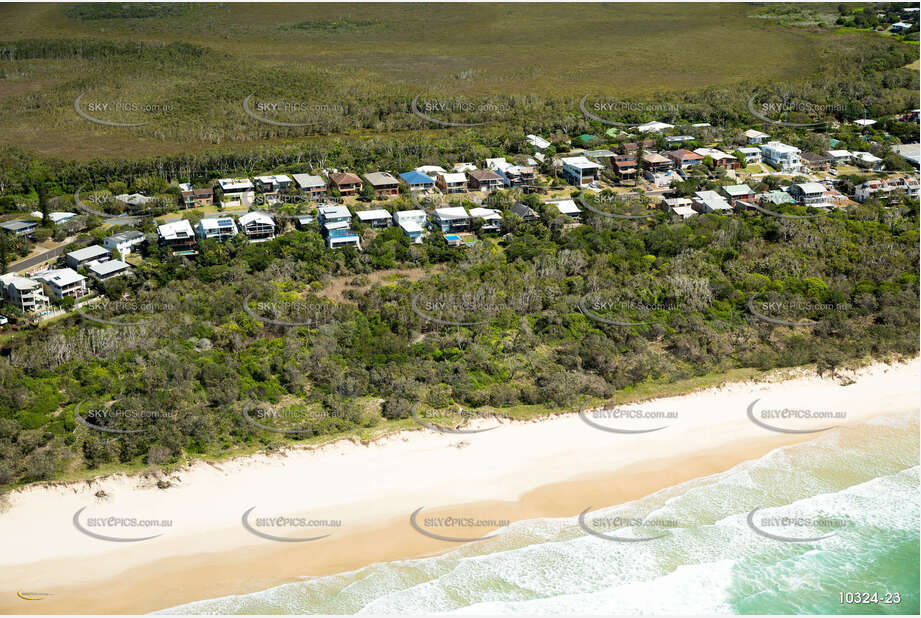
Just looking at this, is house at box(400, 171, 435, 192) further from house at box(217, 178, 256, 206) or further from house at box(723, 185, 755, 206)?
house at box(723, 185, 755, 206)

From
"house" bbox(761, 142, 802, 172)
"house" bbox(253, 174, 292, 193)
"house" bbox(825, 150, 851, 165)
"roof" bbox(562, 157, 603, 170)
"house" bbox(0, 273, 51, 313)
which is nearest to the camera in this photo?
"house" bbox(0, 273, 51, 313)

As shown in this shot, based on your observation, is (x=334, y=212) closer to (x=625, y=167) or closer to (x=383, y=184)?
(x=383, y=184)

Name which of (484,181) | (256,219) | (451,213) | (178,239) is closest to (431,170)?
(484,181)

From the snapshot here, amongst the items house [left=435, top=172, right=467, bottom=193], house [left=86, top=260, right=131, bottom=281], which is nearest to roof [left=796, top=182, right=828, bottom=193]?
house [left=435, top=172, right=467, bottom=193]

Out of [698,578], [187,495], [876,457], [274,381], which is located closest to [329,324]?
[274,381]

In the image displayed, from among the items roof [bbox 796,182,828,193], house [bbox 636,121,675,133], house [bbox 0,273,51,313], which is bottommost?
house [bbox 0,273,51,313]

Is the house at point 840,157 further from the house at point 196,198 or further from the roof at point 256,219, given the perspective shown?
the house at point 196,198

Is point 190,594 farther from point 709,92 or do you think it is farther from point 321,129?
A: point 709,92

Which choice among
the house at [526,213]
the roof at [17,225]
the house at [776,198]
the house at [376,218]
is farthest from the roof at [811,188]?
the roof at [17,225]
